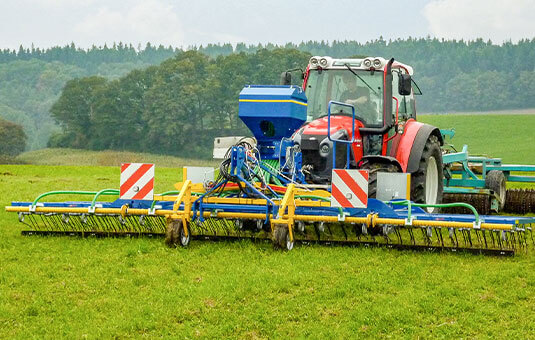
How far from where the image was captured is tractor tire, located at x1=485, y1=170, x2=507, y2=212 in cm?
1336

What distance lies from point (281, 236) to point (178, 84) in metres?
67.5

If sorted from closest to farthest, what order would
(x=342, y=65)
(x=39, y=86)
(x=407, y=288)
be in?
(x=407, y=288), (x=342, y=65), (x=39, y=86)

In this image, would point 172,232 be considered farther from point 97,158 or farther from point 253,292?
point 97,158

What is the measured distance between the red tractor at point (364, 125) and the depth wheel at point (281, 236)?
1689 mm

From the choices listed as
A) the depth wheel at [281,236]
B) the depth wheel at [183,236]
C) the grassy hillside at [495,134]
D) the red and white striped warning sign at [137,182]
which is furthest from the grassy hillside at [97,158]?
the depth wheel at [281,236]

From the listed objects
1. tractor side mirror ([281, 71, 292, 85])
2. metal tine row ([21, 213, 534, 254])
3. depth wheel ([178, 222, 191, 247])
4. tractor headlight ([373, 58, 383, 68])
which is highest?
tractor headlight ([373, 58, 383, 68])

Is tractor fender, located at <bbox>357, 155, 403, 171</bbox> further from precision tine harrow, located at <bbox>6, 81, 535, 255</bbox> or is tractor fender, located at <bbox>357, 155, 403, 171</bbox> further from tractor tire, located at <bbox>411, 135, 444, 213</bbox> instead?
tractor tire, located at <bbox>411, 135, 444, 213</bbox>

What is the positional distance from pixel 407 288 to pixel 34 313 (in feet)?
10.8

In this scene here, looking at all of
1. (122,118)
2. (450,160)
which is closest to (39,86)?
(122,118)

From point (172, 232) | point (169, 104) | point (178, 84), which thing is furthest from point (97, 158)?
point (172, 232)

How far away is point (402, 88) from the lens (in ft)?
32.4

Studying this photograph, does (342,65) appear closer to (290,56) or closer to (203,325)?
(203,325)

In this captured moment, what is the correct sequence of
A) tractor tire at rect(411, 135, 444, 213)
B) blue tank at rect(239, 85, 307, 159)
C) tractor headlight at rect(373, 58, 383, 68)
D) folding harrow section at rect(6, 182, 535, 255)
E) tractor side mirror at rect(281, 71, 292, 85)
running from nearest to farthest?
1. folding harrow section at rect(6, 182, 535, 255)
2. blue tank at rect(239, 85, 307, 159)
3. tractor tire at rect(411, 135, 444, 213)
4. tractor headlight at rect(373, 58, 383, 68)
5. tractor side mirror at rect(281, 71, 292, 85)

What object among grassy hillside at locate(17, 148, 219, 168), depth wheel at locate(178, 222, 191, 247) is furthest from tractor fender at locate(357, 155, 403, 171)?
grassy hillside at locate(17, 148, 219, 168)
